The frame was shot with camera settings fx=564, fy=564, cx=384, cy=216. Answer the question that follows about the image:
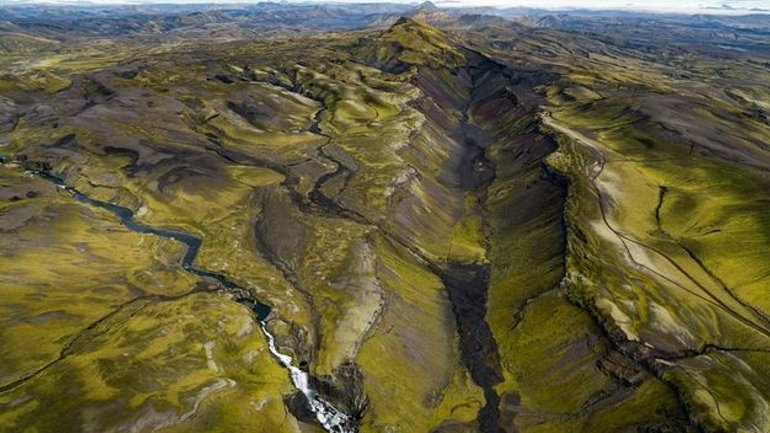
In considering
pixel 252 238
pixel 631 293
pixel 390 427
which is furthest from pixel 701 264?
pixel 252 238

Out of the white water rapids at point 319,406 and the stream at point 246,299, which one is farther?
the stream at point 246,299

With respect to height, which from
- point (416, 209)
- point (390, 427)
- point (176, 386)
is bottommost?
point (416, 209)

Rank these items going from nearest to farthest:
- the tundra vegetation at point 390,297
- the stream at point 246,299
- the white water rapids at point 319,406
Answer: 1. the tundra vegetation at point 390,297
2. the white water rapids at point 319,406
3. the stream at point 246,299

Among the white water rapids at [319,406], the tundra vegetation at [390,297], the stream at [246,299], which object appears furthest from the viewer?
the stream at [246,299]

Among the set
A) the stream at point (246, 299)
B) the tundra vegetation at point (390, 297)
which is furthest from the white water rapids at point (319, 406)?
the tundra vegetation at point (390, 297)

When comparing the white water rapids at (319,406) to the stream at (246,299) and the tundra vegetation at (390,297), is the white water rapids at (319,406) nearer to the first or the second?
the stream at (246,299)

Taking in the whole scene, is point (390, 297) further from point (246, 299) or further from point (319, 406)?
point (319, 406)

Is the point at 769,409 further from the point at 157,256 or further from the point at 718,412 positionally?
the point at 157,256
